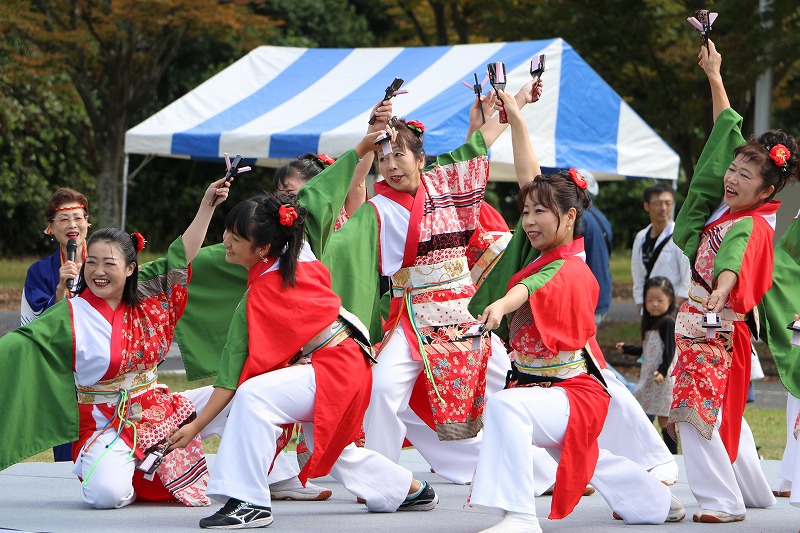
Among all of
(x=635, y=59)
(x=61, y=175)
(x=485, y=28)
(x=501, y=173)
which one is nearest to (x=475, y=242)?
(x=501, y=173)

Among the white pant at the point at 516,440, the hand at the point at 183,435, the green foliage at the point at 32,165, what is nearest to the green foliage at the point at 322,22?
the green foliage at the point at 32,165

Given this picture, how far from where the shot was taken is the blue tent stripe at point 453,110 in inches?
315

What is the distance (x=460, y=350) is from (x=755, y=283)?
1117 mm

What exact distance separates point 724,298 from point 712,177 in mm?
644

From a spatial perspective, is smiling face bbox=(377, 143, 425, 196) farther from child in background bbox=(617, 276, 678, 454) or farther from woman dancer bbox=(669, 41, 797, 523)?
child in background bbox=(617, 276, 678, 454)

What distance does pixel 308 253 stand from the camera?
13.3 ft

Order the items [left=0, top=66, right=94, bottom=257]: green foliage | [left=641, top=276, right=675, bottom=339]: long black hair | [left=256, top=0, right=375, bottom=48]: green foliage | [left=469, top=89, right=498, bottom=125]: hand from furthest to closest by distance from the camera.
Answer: [left=256, top=0, right=375, bottom=48]: green foliage, [left=0, top=66, right=94, bottom=257]: green foliage, [left=641, top=276, right=675, bottom=339]: long black hair, [left=469, top=89, right=498, bottom=125]: hand

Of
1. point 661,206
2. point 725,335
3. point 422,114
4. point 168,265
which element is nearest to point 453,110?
point 422,114

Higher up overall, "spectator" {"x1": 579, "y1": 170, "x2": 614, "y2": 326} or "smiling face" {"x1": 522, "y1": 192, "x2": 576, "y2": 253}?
"smiling face" {"x1": 522, "y1": 192, "x2": 576, "y2": 253}

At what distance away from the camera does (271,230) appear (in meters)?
3.95

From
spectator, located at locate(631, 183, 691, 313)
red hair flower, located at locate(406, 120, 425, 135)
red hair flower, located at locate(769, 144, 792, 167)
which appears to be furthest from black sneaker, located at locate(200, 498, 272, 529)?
spectator, located at locate(631, 183, 691, 313)

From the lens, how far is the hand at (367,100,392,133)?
13.8 ft

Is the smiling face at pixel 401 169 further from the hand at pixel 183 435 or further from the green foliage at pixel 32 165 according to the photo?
the green foliage at pixel 32 165

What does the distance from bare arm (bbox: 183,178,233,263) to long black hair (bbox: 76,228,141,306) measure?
21 cm
